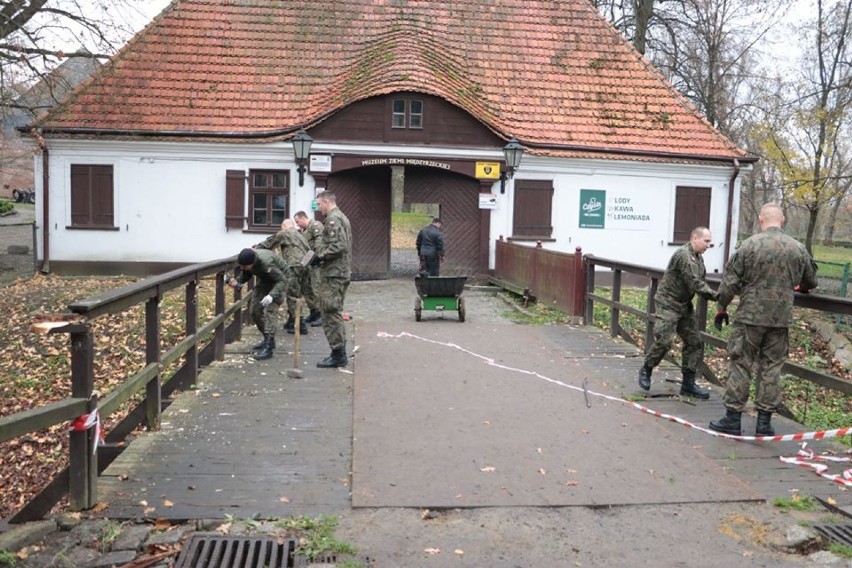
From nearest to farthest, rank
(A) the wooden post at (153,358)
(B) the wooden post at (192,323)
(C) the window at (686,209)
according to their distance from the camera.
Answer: (A) the wooden post at (153,358) → (B) the wooden post at (192,323) → (C) the window at (686,209)

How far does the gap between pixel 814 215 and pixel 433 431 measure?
26492 millimetres

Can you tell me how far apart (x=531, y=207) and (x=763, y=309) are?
1394 cm

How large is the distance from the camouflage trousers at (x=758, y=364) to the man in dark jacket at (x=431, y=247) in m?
10.1

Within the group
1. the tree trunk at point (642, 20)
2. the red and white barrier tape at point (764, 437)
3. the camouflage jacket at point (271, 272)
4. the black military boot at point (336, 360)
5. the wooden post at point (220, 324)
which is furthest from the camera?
the tree trunk at point (642, 20)

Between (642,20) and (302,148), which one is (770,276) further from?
(642,20)

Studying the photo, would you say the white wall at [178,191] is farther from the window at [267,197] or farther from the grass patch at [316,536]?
the grass patch at [316,536]

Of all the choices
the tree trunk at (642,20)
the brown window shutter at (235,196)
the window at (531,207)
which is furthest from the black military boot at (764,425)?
the tree trunk at (642,20)

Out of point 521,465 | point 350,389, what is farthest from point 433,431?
point 350,389

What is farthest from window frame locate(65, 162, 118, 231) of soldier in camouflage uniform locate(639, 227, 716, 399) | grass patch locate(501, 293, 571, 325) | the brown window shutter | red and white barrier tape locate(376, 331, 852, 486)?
soldier in camouflage uniform locate(639, 227, 716, 399)

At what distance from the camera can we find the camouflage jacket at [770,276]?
21.0ft

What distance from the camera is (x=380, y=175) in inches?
798

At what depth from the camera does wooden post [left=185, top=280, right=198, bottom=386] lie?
7.71 meters

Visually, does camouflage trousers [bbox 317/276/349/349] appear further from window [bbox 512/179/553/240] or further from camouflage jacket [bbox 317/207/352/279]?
window [bbox 512/179/553/240]

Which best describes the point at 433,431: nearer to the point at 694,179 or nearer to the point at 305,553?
the point at 305,553
